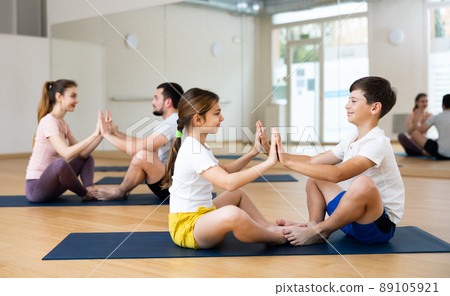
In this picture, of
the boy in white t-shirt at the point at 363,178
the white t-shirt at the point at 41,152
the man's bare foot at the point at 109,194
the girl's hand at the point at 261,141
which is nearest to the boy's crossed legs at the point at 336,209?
the boy in white t-shirt at the point at 363,178

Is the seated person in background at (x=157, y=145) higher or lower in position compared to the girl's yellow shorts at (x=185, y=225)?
higher

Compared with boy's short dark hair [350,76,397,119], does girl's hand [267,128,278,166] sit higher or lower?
lower

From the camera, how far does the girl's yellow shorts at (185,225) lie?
1.95 metres

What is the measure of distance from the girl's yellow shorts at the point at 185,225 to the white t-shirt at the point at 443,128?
344cm

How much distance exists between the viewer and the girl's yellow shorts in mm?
1949

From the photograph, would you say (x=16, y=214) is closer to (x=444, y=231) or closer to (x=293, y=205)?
(x=293, y=205)

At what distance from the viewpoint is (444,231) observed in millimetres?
2320

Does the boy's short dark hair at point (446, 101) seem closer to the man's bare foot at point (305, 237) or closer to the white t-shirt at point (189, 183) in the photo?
the man's bare foot at point (305, 237)

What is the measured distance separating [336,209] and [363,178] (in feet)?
0.59

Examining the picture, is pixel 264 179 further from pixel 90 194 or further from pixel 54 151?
pixel 54 151

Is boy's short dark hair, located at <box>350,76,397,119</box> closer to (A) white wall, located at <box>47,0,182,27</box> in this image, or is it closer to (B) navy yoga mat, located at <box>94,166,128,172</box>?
(B) navy yoga mat, located at <box>94,166,128,172</box>

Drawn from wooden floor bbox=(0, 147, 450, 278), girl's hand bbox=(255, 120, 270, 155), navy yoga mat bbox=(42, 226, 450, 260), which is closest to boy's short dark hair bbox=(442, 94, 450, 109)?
wooden floor bbox=(0, 147, 450, 278)

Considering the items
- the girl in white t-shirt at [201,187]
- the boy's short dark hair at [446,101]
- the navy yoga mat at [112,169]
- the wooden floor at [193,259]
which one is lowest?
the wooden floor at [193,259]

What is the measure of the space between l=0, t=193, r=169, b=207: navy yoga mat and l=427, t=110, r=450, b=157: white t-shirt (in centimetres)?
289
